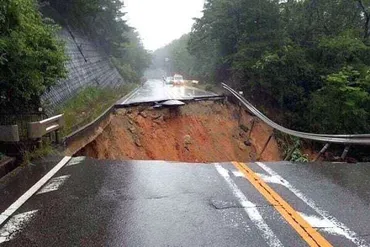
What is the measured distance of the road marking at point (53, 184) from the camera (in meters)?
5.79

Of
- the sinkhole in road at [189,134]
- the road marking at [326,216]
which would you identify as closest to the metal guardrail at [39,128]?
the road marking at [326,216]

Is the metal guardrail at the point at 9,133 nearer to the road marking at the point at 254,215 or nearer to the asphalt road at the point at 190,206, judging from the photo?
the asphalt road at the point at 190,206

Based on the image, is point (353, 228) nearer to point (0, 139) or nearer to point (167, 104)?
point (0, 139)

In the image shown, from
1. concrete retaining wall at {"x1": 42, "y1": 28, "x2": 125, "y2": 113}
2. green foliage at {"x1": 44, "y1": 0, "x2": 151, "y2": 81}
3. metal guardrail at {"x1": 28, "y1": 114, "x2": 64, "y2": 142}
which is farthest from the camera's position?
green foliage at {"x1": 44, "y1": 0, "x2": 151, "y2": 81}

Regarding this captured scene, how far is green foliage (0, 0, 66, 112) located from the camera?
7688mm

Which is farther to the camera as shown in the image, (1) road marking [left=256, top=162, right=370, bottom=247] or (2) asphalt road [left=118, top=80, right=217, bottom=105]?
(2) asphalt road [left=118, top=80, right=217, bottom=105]

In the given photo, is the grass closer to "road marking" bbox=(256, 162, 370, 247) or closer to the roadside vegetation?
"road marking" bbox=(256, 162, 370, 247)

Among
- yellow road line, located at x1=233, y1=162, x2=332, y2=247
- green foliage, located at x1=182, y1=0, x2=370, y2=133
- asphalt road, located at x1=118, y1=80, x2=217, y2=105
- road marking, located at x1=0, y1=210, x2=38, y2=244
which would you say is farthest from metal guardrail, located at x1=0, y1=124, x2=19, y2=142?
green foliage, located at x1=182, y1=0, x2=370, y2=133

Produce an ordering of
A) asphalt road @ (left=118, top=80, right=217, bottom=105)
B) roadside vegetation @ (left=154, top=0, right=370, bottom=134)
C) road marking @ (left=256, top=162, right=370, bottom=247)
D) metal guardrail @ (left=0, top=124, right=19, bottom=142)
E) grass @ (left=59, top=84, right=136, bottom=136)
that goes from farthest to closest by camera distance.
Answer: asphalt road @ (left=118, top=80, right=217, bottom=105)
roadside vegetation @ (left=154, top=0, right=370, bottom=134)
grass @ (left=59, top=84, right=136, bottom=136)
metal guardrail @ (left=0, top=124, right=19, bottom=142)
road marking @ (left=256, top=162, right=370, bottom=247)

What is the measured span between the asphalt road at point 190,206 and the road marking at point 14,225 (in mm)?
11

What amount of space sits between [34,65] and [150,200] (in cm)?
501

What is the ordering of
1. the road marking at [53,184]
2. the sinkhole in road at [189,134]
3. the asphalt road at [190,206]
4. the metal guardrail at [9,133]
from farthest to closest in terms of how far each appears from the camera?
the sinkhole in road at [189,134], the metal guardrail at [9,133], the road marking at [53,184], the asphalt road at [190,206]

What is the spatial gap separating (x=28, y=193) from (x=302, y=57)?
2069 cm

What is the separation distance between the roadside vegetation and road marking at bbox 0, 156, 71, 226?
14.3 meters
